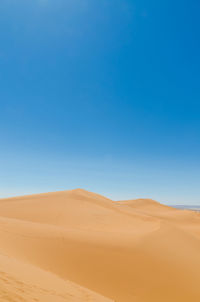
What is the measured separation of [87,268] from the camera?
7438mm

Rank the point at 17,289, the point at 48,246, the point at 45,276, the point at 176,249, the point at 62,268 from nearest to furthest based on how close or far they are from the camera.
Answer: the point at 17,289 → the point at 45,276 → the point at 62,268 → the point at 48,246 → the point at 176,249

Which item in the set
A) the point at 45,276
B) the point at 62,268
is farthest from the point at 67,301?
the point at 62,268

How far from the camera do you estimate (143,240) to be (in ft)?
35.9

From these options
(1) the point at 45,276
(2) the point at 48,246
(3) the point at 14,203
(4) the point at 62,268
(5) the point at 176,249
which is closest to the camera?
(1) the point at 45,276

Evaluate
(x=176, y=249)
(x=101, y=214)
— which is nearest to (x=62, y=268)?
(x=176, y=249)

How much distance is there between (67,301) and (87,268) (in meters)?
3.17

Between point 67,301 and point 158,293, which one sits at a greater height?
point 67,301

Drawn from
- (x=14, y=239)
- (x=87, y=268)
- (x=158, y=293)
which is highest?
(x=14, y=239)

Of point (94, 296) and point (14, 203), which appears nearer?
point (94, 296)

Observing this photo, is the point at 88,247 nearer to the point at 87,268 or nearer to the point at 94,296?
the point at 87,268

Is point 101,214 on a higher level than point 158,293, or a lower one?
higher

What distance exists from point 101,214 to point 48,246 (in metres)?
10.5

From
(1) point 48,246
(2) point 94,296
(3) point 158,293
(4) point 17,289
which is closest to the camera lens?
(4) point 17,289

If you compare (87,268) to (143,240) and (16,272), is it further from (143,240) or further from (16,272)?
(143,240)
